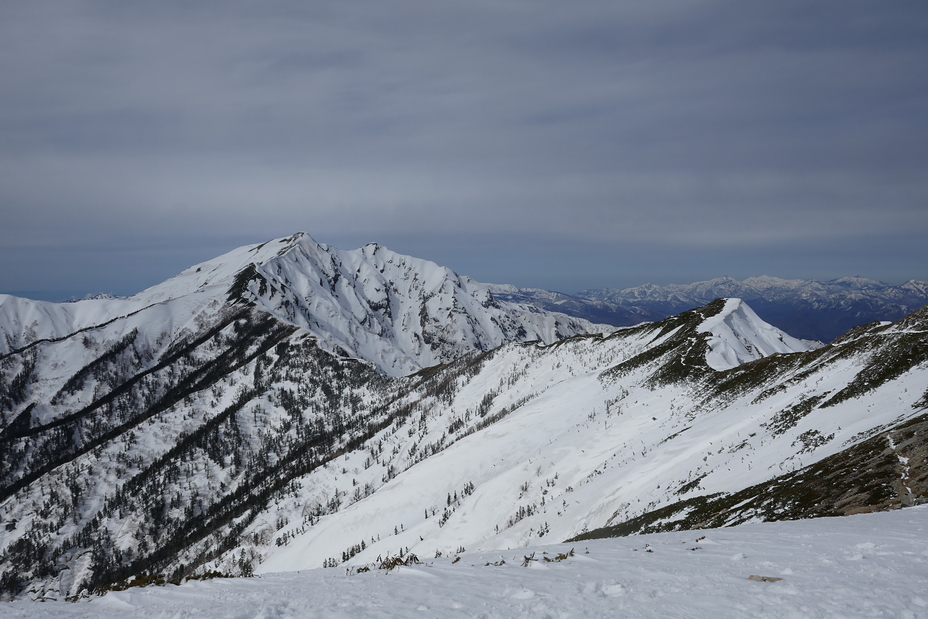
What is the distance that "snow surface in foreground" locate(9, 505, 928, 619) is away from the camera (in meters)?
10.3

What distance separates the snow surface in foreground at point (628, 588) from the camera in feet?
→ 33.9

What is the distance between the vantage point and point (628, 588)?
39.0ft

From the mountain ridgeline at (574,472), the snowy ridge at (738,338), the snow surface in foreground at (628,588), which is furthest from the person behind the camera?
the snowy ridge at (738,338)

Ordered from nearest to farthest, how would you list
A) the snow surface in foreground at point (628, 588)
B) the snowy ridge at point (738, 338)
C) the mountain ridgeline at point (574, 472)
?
the snow surface in foreground at point (628, 588)
the mountain ridgeline at point (574, 472)
the snowy ridge at point (738, 338)

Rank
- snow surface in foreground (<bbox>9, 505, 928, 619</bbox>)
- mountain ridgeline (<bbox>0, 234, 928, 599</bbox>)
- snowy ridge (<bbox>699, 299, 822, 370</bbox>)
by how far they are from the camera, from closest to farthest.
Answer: snow surface in foreground (<bbox>9, 505, 928, 619</bbox>) < mountain ridgeline (<bbox>0, 234, 928, 599</bbox>) < snowy ridge (<bbox>699, 299, 822, 370</bbox>)

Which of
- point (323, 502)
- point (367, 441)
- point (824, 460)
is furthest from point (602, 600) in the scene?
point (367, 441)

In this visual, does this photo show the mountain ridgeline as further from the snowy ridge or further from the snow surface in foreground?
the snow surface in foreground

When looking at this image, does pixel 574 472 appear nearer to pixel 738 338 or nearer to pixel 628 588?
pixel 628 588

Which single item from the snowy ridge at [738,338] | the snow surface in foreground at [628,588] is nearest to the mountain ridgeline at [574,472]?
the snowy ridge at [738,338]

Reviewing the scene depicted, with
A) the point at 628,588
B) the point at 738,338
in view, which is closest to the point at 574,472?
the point at 628,588

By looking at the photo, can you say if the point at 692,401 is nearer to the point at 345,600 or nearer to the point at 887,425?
the point at 887,425

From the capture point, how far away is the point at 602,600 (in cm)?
1124

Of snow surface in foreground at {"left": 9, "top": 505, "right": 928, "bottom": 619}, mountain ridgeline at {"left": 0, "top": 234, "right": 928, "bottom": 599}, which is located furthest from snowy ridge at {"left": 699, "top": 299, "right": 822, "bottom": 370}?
snow surface in foreground at {"left": 9, "top": 505, "right": 928, "bottom": 619}

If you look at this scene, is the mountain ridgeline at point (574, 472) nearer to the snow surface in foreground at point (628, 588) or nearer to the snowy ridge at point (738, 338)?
the snowy ridge at point (738, 338)
